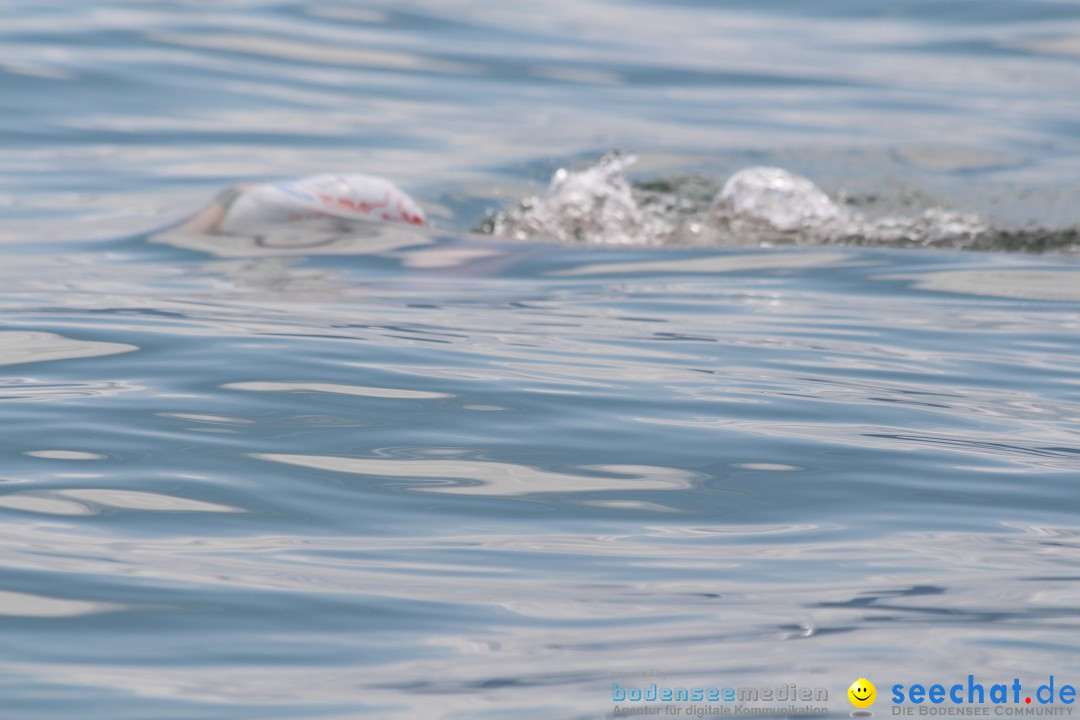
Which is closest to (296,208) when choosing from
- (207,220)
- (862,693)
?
(207,220)

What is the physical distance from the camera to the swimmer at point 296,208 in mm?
6344

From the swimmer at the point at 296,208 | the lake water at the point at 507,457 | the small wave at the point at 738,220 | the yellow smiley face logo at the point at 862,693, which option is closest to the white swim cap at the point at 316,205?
the swimmer at the point at 296,208

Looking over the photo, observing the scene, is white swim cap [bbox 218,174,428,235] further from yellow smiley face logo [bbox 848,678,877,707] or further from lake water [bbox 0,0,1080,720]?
yellow smiley face logo [bbox 848,678,877,707]

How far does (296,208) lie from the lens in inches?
252

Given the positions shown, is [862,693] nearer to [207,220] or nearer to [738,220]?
[207,220]

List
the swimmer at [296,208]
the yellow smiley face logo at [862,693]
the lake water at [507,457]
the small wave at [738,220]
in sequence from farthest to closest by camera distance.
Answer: the small wave at [738,220]
the swimmer at [296,208]
the lake water at [507,457]
the yellow smiley face logo at [862,693]

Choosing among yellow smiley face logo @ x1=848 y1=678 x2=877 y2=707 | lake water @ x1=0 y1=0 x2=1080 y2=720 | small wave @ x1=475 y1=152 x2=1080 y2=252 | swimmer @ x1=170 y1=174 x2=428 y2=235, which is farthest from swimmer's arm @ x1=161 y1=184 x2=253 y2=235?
yellow smiley face logo @ x1=848 y1=678 x2=877 y2=707

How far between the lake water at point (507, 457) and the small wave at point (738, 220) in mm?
111

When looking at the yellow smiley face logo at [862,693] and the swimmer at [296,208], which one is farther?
the swimmer at [296,208]

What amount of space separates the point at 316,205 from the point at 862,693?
4664 millimetres

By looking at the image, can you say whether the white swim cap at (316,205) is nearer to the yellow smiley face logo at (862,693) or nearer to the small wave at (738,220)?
the small wave at (738,220)

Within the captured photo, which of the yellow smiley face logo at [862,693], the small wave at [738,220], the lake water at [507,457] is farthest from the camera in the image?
the small wave at [738,220]

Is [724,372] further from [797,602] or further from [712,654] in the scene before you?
[712,654]

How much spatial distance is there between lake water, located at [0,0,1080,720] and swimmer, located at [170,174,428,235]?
19cm
